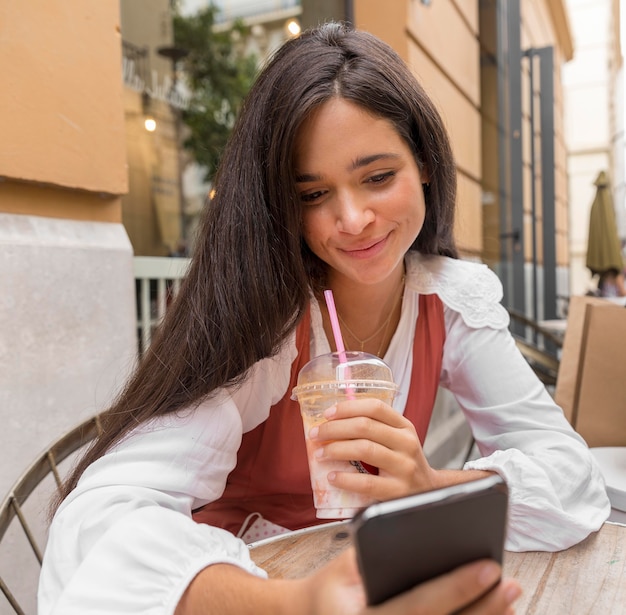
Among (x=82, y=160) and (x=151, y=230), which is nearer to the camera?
(x=82, y=160)

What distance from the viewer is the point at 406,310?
5.21 feet

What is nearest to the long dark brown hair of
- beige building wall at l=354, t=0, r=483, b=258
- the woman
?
the woman

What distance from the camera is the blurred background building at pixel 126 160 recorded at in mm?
1723

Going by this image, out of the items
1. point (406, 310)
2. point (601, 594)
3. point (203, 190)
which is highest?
point (203, 190)

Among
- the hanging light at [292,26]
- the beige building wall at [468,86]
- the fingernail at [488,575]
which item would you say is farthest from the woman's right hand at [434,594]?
the hanging light at [292,26]

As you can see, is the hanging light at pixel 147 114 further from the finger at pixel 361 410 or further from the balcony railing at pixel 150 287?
the finger at pixel 361 410

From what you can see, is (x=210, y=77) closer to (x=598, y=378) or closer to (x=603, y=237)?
(x=598, y=378)

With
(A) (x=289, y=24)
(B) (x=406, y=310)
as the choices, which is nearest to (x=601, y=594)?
(B) (x=406, y=310)

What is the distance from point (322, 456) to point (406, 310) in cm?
72

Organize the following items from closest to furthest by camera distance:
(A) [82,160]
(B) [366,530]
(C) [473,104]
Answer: (B) [366,530] < (A) [82,160] < (C) [473,104]

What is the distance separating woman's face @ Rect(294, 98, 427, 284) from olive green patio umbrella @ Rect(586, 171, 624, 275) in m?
6.55

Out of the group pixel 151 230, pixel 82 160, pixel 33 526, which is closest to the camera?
pixel 33 526

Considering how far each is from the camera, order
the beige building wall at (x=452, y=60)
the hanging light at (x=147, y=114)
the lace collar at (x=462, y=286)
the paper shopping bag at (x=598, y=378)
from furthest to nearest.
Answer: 1. the beige building wall at (x=452, y=60)
2. the hanging light at (x=147, y=114)
3. the paper shopping bag at (x=598, y=378)
4. the lace collar at (x=462, y=286)

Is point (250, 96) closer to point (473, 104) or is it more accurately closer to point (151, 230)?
point (151, 230)
